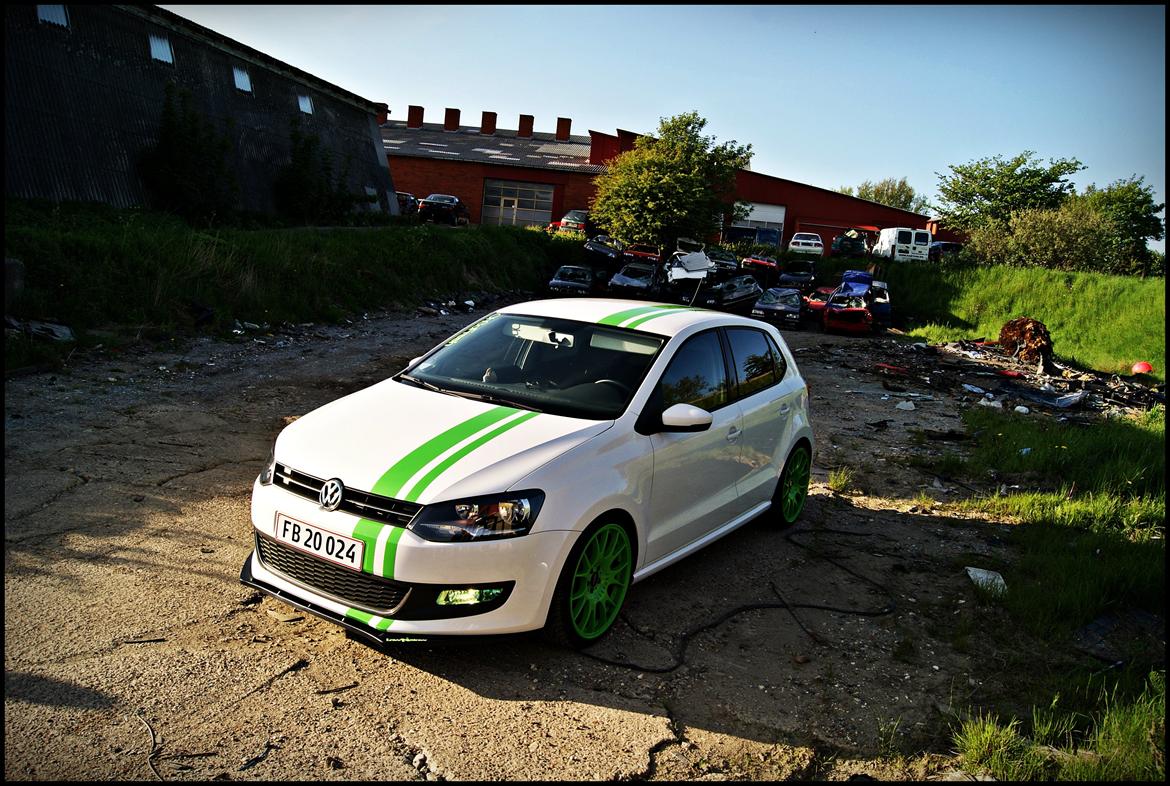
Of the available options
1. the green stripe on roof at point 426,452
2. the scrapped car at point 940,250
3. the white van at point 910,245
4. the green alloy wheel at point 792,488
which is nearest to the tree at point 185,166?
the green alloy wheel at point 792,488

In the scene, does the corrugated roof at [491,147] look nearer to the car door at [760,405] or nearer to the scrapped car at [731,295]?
the scrapped car at [731,295]

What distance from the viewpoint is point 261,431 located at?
8102 millimetres

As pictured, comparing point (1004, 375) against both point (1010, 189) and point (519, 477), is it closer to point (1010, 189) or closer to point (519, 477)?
point (519, 477)

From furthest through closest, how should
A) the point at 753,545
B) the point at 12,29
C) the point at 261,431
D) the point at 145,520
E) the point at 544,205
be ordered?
the point at 544,205 < the point at 12,29 < the point at 261,431 < the point at 753,545 < the point at 145,520

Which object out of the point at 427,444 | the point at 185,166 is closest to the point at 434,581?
the point at 427,444

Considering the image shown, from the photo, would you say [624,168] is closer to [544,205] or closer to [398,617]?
[544,205]

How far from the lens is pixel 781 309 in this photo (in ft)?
93.5

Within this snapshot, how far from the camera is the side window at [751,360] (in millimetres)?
5613

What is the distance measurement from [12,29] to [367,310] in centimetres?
993

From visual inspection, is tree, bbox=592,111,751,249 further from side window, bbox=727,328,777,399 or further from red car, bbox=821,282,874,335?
side window, bbox=727,328,777,399

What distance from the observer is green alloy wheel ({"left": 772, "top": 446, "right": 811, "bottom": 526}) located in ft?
20.2

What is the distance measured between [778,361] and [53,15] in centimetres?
2113

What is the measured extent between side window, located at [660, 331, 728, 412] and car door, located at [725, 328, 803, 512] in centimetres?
19

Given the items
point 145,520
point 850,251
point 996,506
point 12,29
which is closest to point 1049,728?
point 996,506
